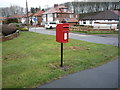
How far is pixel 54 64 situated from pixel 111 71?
2400 millimetres

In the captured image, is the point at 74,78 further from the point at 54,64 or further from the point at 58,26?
the point at 58,26

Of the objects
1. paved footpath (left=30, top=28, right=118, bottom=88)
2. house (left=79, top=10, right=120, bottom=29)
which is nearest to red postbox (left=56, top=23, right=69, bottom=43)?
paved footpath (left=30, top=28, right=118, bottom=88)

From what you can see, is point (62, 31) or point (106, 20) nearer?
point (62, 31)

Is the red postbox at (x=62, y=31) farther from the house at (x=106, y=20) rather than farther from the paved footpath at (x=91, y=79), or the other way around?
the house at (x=106, y=20)

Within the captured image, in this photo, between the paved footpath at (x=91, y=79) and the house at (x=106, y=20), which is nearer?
the paved footpath at (x=91, y=79)

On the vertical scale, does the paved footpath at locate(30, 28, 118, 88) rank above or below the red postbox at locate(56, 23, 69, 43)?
below

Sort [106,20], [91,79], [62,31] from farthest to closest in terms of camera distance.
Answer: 1. [106,20]
2. [62,31]
3. [91,79]

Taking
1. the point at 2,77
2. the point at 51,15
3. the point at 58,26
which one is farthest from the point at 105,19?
the point at 2,77

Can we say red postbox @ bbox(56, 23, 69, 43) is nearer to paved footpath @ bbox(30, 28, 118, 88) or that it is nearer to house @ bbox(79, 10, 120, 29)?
paved footpath @ bbox(30, 28, 118, 88)

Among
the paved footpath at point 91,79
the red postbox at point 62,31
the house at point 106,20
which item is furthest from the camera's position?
the house at point 106,20

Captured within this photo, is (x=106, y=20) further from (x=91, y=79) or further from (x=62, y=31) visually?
(x=91, y=79)

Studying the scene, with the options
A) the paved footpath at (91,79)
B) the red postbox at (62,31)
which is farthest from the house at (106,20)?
the paved footpath at (91,79)

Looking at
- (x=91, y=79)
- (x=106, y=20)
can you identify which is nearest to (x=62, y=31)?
(x=91, y=79)

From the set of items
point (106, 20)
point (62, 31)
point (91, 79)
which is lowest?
point (91, 79)
